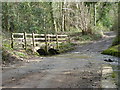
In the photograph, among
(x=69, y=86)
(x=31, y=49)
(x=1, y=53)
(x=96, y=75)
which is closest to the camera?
(x=69, y=86)

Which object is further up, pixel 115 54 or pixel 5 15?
pixel 5 15

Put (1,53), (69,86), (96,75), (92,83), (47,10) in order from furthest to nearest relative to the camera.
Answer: (47,10) → (1,53) → (96,75) → (92,83) → (69,86)

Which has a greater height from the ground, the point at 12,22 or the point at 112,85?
the point at 12,22

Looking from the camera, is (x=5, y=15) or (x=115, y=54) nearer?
(x=115, y=54)

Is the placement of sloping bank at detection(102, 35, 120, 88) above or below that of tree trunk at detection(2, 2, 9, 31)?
below

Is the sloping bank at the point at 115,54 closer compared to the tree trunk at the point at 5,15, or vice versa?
the sloping bank at the point at 115,54

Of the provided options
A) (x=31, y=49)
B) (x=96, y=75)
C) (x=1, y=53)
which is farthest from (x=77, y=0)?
(x=96, y=75)

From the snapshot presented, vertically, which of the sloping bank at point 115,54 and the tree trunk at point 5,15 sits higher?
the tree trunk at point 5,15

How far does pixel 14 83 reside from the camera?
7441 millimetres

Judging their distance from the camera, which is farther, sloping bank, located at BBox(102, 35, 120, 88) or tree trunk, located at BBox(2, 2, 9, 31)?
tree trunk, located at BBox(2, 2, 9, 31)

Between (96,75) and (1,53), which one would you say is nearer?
(96,75)

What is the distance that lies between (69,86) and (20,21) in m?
22.4

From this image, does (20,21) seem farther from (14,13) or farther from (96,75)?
(96,75)

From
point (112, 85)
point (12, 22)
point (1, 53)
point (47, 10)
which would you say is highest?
point (47, 10)
